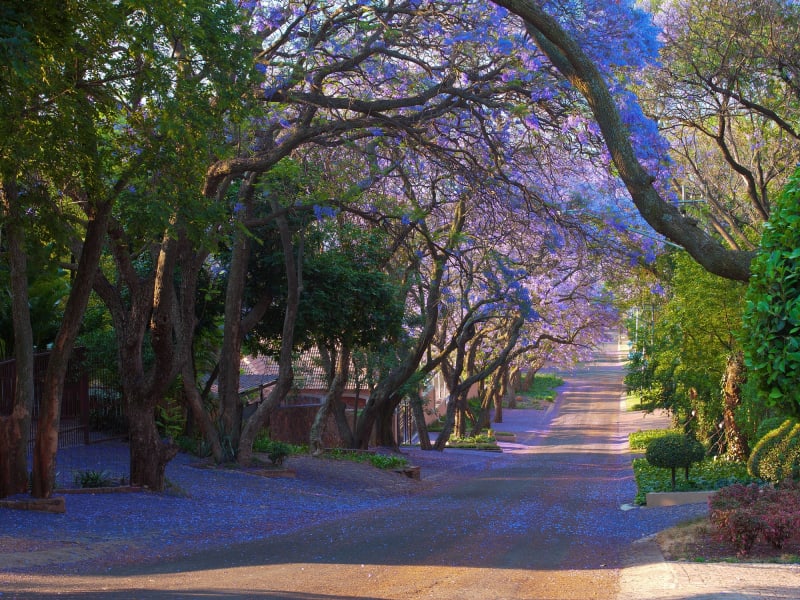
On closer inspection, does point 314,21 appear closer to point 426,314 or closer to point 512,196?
point 512,196

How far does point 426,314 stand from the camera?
956 inches

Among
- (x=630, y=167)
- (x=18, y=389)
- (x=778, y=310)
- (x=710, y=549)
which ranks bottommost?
(x=710, y=549)

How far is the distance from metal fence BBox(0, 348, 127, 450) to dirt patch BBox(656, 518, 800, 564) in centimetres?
1179

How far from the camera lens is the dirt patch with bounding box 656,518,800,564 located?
31.4 feet

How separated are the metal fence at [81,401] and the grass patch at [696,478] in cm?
1166

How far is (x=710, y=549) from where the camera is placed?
33.6 feet

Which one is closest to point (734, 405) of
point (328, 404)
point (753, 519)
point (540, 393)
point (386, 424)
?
point (328, 404)

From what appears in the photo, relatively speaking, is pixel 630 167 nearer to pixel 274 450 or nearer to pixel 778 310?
pixel 778 310

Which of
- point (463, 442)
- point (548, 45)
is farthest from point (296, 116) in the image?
point (463, 442)

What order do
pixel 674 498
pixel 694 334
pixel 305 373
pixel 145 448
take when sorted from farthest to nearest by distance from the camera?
pixel 305 373
pixel 694 334
pixel 674 498
pixel 145 448

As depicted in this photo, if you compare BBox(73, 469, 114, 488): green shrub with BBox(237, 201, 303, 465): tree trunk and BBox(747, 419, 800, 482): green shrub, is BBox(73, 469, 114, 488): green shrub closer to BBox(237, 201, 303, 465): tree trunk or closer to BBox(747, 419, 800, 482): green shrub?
BBox(237, 201, 303, 465): tree trunk

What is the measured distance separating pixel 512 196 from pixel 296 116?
167 inches

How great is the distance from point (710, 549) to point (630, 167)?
189 inches

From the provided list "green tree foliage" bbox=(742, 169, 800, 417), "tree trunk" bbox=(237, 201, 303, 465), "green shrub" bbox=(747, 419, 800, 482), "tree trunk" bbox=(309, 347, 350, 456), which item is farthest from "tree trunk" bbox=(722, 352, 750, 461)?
"green tree foliage" bbox=(742, 169, 800, 417)
